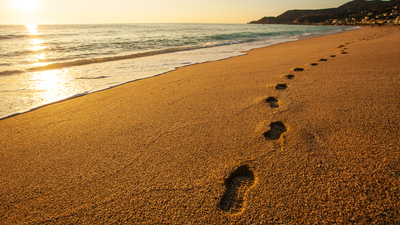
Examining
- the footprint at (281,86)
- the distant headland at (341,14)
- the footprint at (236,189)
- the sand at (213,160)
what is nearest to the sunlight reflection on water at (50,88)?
the sand at (213,160)

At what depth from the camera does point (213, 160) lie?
1.22m

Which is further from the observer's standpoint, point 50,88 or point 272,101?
point 50,88

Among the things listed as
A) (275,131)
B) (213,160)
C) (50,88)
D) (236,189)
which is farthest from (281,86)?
(50,88)

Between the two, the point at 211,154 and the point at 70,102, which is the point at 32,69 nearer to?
the point at 70,102

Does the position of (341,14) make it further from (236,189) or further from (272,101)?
(236,189)

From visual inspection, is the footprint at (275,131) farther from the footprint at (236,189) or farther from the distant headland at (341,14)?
the distant headland at (341,14)

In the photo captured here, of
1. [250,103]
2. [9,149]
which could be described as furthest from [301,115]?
[9,149]

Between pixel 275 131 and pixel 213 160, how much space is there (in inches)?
24.1

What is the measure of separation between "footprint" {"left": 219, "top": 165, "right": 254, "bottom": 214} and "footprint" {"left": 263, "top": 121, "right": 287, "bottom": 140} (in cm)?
41

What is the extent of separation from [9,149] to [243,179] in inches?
71.9

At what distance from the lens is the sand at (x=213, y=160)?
0.90 metres

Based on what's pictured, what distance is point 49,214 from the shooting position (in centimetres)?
96

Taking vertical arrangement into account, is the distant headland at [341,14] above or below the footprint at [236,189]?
above

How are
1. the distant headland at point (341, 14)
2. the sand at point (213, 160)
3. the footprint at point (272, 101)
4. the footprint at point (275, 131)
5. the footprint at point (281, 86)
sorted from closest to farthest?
the sand at point (213, 160)
the footprint at point (275, 131)
the footprint at point (272, 101)
the footprint at point (281, 86)
the distant headland at point (341, 14)
